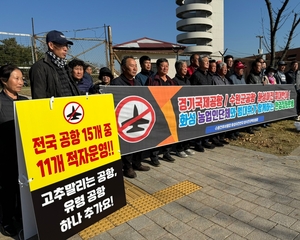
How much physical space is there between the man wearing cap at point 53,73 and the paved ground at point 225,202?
1.56m

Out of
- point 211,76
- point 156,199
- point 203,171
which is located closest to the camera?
point 156,199

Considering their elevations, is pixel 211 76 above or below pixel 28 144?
above

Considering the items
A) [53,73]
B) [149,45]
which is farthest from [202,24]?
[53,73]

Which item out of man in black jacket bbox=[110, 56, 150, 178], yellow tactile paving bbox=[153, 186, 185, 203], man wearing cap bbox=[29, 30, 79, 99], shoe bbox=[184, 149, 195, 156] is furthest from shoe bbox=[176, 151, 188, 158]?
man wearing cap bbox=[29, 30, 79, 99]

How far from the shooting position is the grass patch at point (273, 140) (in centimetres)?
511

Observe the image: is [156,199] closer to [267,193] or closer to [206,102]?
[267,193]

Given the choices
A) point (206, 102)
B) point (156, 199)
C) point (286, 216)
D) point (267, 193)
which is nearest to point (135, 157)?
point (156, 199)

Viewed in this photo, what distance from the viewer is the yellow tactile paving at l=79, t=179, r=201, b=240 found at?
2564 mm

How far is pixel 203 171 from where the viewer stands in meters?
4.03

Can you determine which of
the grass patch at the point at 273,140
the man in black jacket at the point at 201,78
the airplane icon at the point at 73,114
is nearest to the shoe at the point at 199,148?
the man in black jacket at the point at 201,78

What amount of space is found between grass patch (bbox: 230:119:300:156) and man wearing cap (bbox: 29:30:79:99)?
4.11 metres

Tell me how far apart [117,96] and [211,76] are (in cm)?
259

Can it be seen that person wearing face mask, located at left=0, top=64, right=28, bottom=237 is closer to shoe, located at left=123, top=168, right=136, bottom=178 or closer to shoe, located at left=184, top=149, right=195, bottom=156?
shoe, located at left=123, top=168, right=136, bottom=178

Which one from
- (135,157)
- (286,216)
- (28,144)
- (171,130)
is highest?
(28,144)
